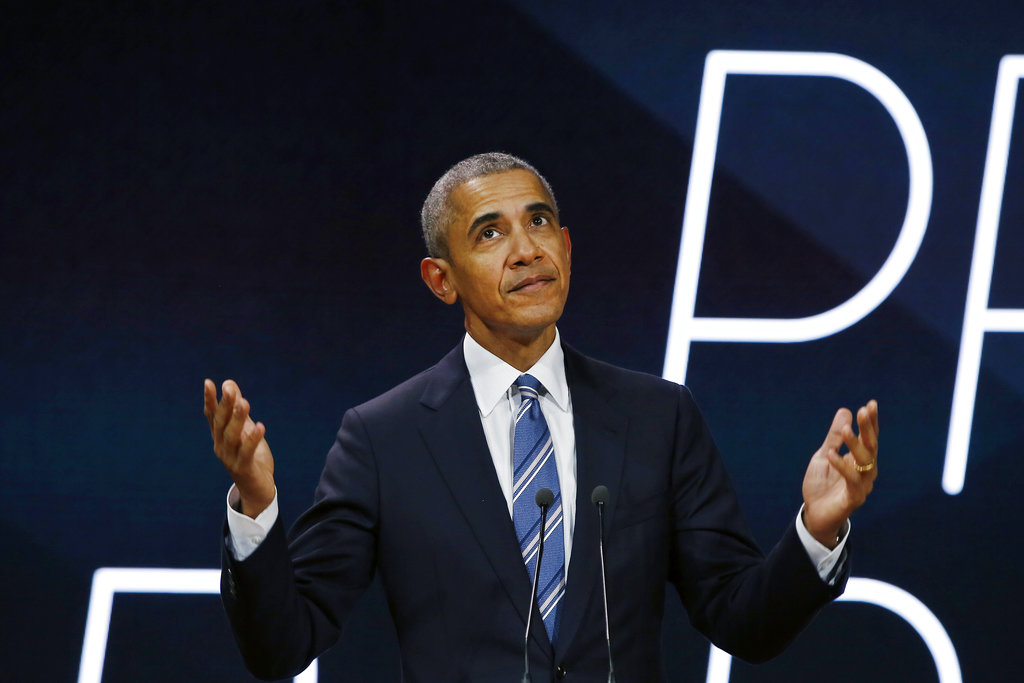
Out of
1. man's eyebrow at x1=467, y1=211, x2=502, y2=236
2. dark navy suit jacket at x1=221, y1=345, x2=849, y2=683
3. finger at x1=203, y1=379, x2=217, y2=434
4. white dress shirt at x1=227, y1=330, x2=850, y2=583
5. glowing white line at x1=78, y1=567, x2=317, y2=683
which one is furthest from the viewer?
glowing white line at x1=78, y1=567, x2=317, y2=683

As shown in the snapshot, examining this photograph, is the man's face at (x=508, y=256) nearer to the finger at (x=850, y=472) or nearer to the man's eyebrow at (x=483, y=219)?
the man's eyebrow at (x=483, y=219)

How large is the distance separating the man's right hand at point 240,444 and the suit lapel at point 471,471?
383mm

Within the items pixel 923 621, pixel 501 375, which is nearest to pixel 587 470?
pixel 501 375

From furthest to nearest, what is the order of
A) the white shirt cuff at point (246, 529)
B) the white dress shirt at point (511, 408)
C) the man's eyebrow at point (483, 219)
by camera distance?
the man's eyebrow at point (483, 219) < the white dress shirt at point (511, 408) < the white shirt cuff at point (246, 529)

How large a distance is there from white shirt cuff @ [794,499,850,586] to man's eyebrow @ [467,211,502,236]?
787mm

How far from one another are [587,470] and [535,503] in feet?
0.39

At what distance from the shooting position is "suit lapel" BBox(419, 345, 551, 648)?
1.97 metres

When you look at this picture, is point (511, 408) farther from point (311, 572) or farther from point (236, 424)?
point (236, 424)

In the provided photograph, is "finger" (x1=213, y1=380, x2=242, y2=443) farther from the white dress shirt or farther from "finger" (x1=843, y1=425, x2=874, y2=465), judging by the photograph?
"finger" (x1=843, y1=425, x2=874, y2=465)

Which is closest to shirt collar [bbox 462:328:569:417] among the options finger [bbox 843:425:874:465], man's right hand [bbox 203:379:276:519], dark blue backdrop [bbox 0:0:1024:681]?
man's right hand [bbox 203:379:276:519]

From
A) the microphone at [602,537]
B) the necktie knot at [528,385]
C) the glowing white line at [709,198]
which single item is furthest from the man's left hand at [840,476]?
the glowing white line at [709,198]

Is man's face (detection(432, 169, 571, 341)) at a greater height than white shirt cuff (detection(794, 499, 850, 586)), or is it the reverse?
man's face (detection(432, 169, 571, 341))

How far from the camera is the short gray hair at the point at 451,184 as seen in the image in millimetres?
2238

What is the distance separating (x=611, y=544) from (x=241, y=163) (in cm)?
187
